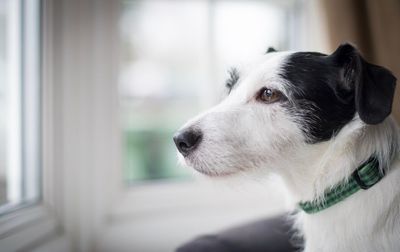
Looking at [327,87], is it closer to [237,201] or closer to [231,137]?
[231,137]

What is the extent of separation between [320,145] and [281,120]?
11 cm

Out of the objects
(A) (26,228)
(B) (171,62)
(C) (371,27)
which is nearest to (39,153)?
(A) (26,228)

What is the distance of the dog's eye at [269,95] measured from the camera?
933 millimetres

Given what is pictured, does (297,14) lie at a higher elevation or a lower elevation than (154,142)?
higher

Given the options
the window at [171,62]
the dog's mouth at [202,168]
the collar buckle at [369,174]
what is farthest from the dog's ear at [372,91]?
the window at [171,62]

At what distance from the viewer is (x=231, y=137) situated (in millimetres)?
875

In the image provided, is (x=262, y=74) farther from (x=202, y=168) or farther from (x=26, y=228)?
(x=26, y=228)

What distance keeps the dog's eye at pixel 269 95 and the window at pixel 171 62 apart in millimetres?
829

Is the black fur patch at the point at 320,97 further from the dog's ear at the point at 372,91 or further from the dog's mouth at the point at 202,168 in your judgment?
the dog's mouth at the point at 202,168

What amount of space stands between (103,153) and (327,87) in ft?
3.52

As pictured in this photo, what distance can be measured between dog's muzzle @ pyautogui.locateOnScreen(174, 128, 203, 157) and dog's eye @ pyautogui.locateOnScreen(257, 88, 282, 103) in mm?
206

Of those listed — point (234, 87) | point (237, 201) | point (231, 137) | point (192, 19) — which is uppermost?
point (192, 19)

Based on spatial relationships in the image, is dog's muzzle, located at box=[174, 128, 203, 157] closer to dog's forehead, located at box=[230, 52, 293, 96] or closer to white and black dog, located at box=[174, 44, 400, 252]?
white and black dog, located at box=[174, 44, 400, 252]

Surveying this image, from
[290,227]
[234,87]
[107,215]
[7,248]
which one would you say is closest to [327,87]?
[234,87]
